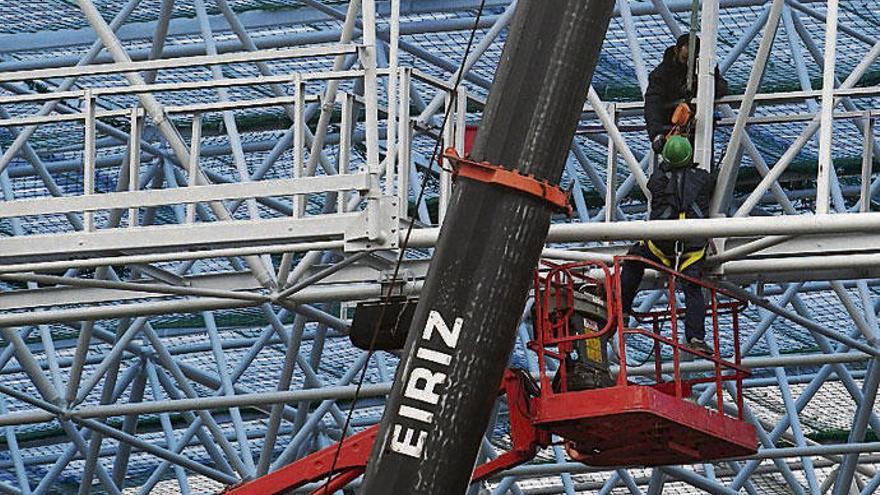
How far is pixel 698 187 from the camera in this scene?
23125 mm

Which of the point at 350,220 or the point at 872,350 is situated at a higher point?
the point at 872,350

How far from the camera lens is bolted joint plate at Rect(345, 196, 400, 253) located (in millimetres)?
22578

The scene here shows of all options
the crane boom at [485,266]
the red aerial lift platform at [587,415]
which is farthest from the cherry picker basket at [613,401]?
the crane boom at [485,266]

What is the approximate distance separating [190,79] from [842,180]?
1024 cm

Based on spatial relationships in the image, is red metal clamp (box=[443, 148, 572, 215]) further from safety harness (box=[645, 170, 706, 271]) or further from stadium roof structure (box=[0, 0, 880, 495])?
safety harness (box=[645, 170, 706, 271])

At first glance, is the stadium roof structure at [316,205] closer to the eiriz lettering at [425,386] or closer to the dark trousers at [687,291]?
the dark trousers at [687,291]

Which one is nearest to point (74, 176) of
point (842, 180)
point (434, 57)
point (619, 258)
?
point (434, 57)

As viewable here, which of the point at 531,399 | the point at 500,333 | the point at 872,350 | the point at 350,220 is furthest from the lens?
the point at 872,350

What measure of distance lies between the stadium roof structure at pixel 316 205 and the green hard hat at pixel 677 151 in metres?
0.42

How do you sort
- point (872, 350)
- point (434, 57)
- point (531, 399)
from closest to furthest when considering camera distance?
point (531, 399), point (872, 350), point (434, 57)

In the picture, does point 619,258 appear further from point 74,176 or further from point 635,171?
point 74,176

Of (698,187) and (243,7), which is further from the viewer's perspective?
(243,7)

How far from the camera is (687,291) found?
22953mm

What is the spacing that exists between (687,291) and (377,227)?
9.90 feet
